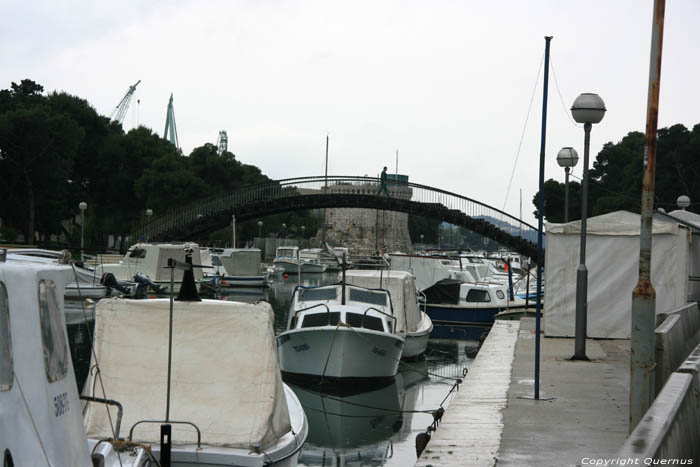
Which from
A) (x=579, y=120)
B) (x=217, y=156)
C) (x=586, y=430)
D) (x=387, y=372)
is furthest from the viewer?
(x=217, y=156)

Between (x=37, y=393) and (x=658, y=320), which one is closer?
(x=37, y=393)

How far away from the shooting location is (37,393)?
19.1ft

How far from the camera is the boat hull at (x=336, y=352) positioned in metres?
Result: 19.5

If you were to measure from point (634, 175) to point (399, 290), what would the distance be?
47269mm

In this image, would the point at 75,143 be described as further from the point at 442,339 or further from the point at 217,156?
the point at 442,339

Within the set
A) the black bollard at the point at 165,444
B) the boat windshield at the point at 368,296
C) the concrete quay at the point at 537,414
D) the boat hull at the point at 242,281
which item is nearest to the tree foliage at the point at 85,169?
the boat hull at the point at 242,281

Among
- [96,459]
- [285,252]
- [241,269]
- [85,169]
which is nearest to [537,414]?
[96,459]

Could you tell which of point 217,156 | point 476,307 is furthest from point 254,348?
point 217,156

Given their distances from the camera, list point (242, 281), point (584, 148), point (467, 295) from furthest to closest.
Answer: point (242, 281) → point (467, 295) → point (584, 148)

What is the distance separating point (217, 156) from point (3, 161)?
2842 cm

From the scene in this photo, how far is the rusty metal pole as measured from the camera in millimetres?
9180

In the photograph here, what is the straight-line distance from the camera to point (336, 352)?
64.2 ft

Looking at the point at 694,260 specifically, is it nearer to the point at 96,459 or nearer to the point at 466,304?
the point at 466,304

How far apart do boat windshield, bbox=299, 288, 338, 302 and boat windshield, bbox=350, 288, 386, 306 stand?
475mm
